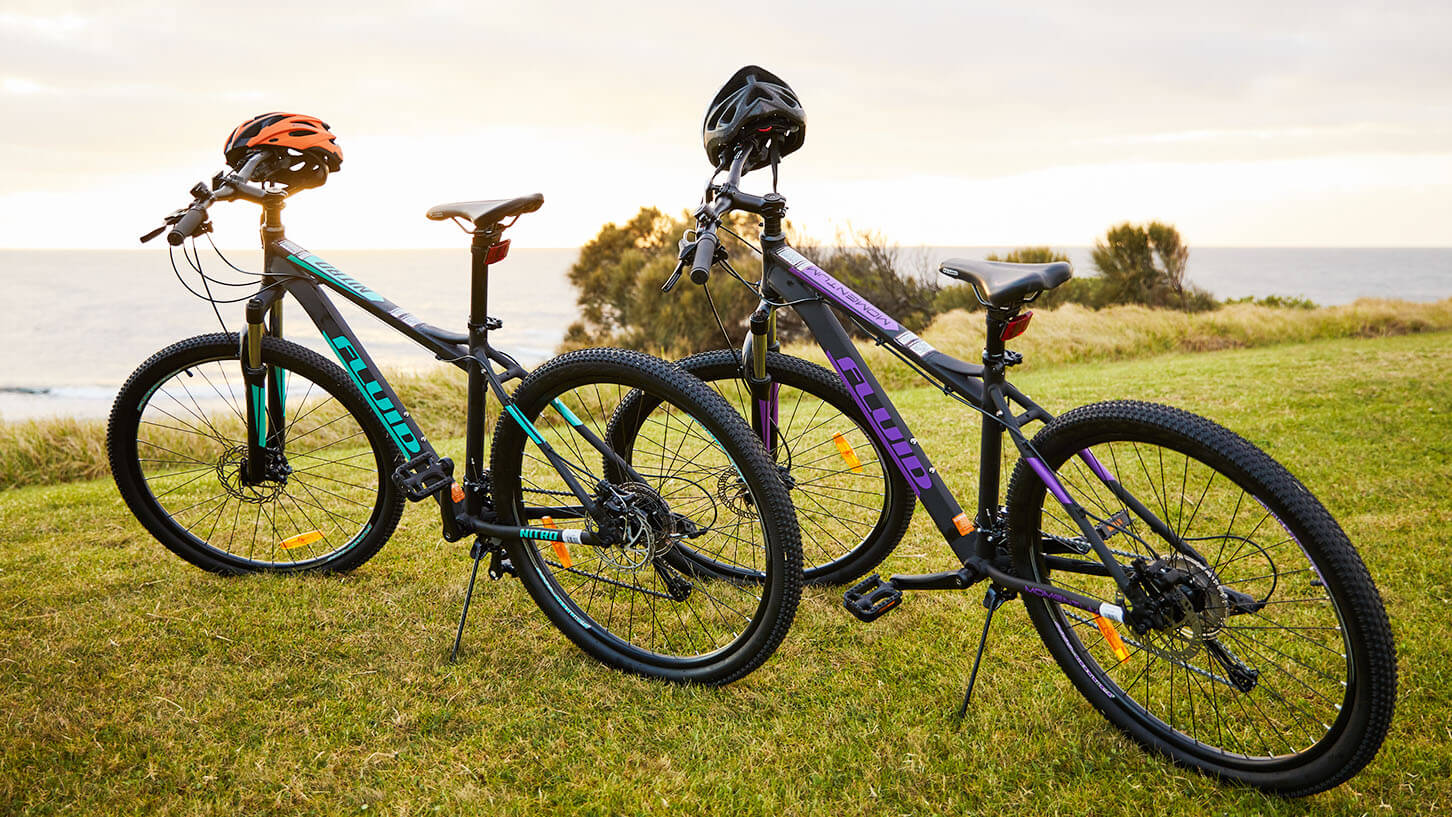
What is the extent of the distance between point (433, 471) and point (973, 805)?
1.89 metres

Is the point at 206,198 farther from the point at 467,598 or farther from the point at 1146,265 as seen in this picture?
the point at 1146,265

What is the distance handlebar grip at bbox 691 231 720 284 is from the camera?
2246 millimetres

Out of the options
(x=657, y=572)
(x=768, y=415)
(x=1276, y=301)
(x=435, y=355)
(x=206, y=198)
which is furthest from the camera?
(x=1276, y=301)

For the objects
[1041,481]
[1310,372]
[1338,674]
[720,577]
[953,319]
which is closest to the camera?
[1041,481]

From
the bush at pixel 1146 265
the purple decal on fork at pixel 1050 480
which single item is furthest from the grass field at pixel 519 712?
the bush at pixel 1146 265

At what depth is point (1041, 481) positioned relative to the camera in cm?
212

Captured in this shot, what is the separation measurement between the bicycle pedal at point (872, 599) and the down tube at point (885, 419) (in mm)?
241

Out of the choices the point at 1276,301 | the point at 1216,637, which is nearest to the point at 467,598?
the point at 1216,637

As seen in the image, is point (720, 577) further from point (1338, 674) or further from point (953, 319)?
point (953, 319)

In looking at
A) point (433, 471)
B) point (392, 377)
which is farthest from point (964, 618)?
point (392, 377)

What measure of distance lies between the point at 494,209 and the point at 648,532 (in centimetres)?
106

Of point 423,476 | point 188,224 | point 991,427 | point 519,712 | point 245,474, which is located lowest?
point 519,712

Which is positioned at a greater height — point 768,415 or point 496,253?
point 496,253

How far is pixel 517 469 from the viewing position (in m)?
2.66
